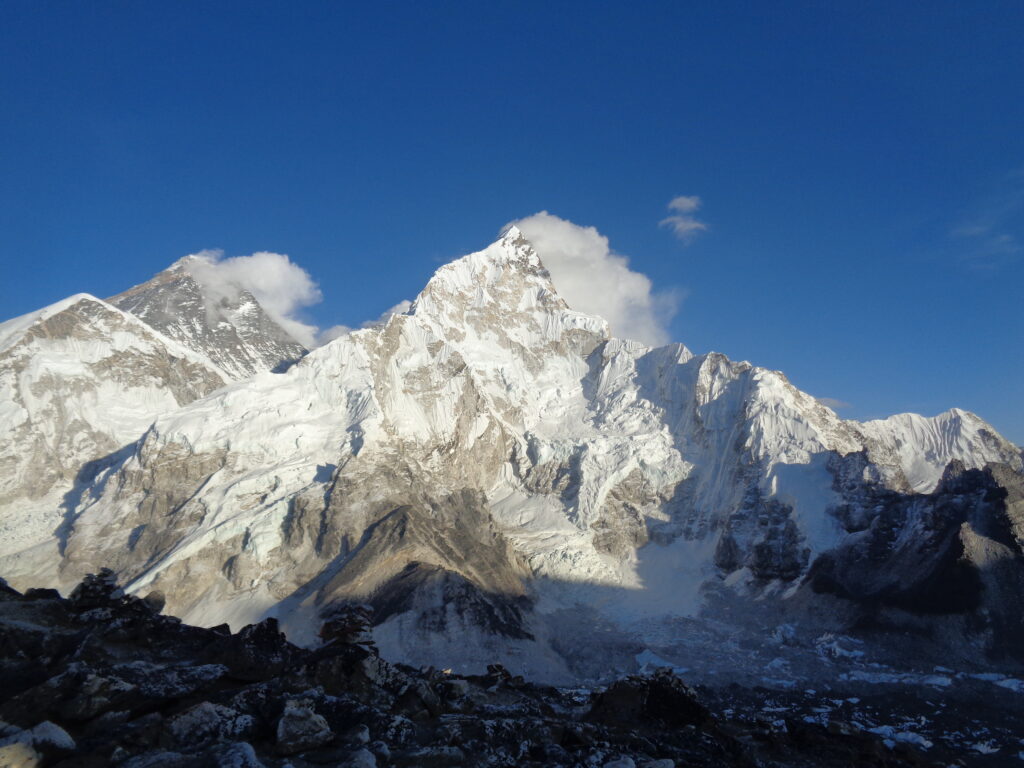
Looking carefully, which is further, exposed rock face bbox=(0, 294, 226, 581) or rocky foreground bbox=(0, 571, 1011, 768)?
exposed rock face bbox=(0, 294, 226, 581)

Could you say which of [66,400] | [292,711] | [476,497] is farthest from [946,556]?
[66,400]

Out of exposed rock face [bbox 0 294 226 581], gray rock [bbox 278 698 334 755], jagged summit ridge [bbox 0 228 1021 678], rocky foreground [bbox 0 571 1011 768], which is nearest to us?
rocky foreground [bbox 0 571 1011 768]

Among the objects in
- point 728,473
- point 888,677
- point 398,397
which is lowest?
point 888,677

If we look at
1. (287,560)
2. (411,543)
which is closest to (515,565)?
(411,543)

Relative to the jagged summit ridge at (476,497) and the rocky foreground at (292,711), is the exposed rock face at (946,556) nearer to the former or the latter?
the jagged summit ridge at (476,497)

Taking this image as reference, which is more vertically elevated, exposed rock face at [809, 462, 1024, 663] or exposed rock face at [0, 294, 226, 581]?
exposed rock face at [0, 294, 226, 581]

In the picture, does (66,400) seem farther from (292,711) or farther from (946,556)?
(946,556)

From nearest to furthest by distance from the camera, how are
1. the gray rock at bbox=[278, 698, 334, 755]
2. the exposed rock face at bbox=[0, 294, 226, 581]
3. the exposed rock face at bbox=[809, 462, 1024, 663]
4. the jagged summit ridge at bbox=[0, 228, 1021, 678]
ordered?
the gray rock at bbox=[278, 698, 334, 755], the exposed rock face at bbox=[809, 462, 1024, 663], the jagged summit ridge at bbox=[0, 228, 1021, 678], the exposed rock face at bbox=[0, 294, 226, 581]

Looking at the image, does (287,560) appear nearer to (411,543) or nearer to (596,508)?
(411,543)

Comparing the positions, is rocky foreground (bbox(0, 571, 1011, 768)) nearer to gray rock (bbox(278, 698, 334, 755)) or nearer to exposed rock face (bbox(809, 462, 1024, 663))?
gray rock (bbox(278, 698, 334, 755))

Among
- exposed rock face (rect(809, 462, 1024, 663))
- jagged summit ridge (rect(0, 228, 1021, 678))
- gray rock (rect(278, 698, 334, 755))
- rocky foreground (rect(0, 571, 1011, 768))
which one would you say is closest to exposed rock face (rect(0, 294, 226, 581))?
jagged summit ridge (rect(0, 228, 1021, 678))
